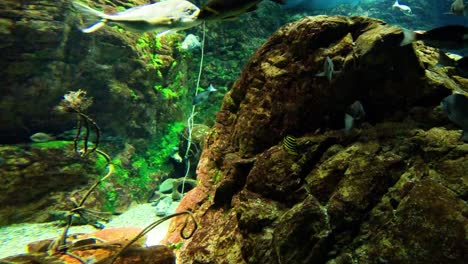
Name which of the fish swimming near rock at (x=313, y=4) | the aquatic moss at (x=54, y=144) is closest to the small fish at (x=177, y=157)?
the aquatic moss at (x=54, y=144)

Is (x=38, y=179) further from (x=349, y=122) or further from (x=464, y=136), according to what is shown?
(x=464, y=136)

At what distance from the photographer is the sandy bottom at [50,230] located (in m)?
4.26

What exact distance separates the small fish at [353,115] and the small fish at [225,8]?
1.21 meters

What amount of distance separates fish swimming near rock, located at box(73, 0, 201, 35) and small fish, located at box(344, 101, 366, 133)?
1797mm

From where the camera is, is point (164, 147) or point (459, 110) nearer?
point (459, 110)

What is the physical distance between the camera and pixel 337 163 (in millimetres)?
2588

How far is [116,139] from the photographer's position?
304 inches

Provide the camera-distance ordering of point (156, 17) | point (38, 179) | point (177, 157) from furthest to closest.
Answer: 1. point (177, 157)
2. point (38, 179)
3. point (156, 17)

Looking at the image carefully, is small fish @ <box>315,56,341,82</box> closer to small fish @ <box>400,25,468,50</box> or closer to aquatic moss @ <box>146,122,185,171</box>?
small fish @ <box>400,25,468,50</box>

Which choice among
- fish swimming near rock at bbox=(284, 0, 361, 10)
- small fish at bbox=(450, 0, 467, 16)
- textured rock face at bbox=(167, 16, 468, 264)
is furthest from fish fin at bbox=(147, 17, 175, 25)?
fish swimming near rock at bbox=(284, 0, 361, 10)

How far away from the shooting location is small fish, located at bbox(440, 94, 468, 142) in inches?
87.7

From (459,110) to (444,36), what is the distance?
26.5 inches

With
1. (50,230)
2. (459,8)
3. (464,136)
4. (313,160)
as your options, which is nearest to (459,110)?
(464,136)

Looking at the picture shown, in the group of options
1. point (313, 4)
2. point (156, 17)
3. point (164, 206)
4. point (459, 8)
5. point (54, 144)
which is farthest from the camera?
point (313, 4)
